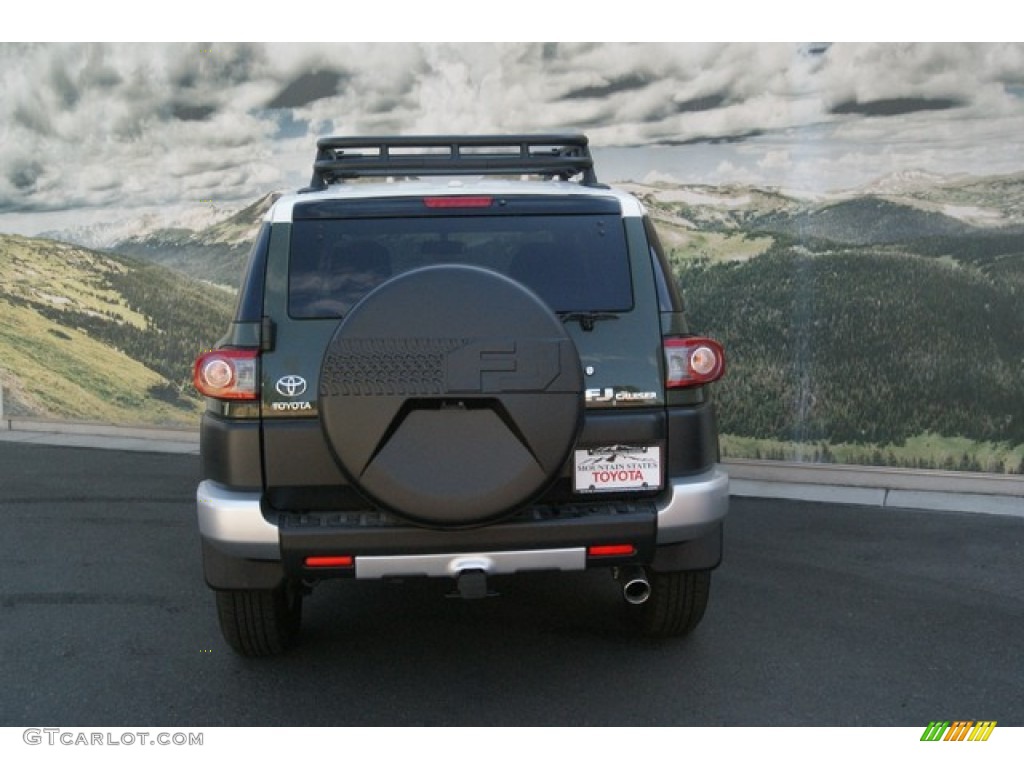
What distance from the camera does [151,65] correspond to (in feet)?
33.3

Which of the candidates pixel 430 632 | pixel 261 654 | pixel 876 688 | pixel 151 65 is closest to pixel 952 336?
pixel 876 688

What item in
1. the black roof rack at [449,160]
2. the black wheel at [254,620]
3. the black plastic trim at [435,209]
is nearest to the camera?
the black plastic trim at [435,209]

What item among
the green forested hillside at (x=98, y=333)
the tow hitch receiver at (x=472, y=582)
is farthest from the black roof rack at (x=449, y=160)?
the green forested hillside at (x=98, y=333)

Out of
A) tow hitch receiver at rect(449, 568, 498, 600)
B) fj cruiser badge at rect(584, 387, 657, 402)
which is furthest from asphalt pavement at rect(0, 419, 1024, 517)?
tow hitch receiver at rect(449, 568, 498, 600)

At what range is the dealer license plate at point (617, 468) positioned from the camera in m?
3.65

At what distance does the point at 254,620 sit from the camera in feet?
13.3

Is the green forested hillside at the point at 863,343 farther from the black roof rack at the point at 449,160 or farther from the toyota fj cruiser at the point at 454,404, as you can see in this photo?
the toyota fj cruiser at the point at 454,404

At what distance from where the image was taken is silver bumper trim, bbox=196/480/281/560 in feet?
11.6

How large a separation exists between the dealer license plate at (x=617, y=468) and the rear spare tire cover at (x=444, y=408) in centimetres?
26

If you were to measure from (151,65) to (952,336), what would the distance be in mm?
7668

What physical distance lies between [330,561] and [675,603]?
1.48 m

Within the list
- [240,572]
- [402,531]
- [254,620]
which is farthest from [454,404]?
[254,620]
